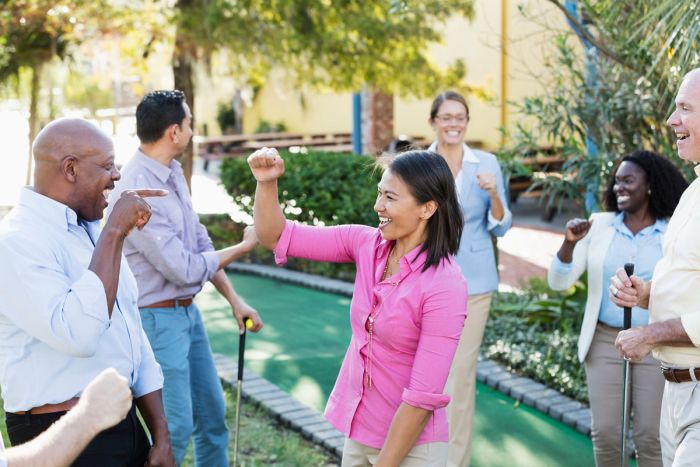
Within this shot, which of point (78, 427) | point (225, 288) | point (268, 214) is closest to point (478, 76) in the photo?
point (225, 288)

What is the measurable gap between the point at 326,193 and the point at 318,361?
343 cm

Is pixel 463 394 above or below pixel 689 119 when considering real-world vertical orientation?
below

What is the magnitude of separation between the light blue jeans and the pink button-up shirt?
3.63ft

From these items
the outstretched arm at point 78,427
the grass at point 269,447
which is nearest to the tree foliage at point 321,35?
the grass at point 269,447

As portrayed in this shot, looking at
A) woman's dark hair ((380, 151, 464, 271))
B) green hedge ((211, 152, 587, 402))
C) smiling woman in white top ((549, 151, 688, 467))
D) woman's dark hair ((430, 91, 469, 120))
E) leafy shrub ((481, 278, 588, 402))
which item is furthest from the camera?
green hedge ((211, 152, 587, 402))

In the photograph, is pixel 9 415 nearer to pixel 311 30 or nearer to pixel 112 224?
pixel 112 224

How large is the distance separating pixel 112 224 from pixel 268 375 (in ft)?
13.1

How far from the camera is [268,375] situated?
256 inches

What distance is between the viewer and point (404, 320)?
2801 mm

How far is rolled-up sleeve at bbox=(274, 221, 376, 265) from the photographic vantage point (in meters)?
3.12

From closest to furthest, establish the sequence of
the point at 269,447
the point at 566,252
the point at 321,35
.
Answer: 1. the point at 566,252
2. the point at 269,447
3. the point at 321,35

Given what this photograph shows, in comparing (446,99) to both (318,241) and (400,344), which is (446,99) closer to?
(318,241)

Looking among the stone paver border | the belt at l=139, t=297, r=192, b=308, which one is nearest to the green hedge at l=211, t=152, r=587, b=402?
the stone paver border

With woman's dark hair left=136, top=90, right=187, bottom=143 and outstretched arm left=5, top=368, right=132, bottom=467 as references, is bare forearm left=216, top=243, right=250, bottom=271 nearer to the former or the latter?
woman's dark hair left=136, top=90, right=187, bottom=143
